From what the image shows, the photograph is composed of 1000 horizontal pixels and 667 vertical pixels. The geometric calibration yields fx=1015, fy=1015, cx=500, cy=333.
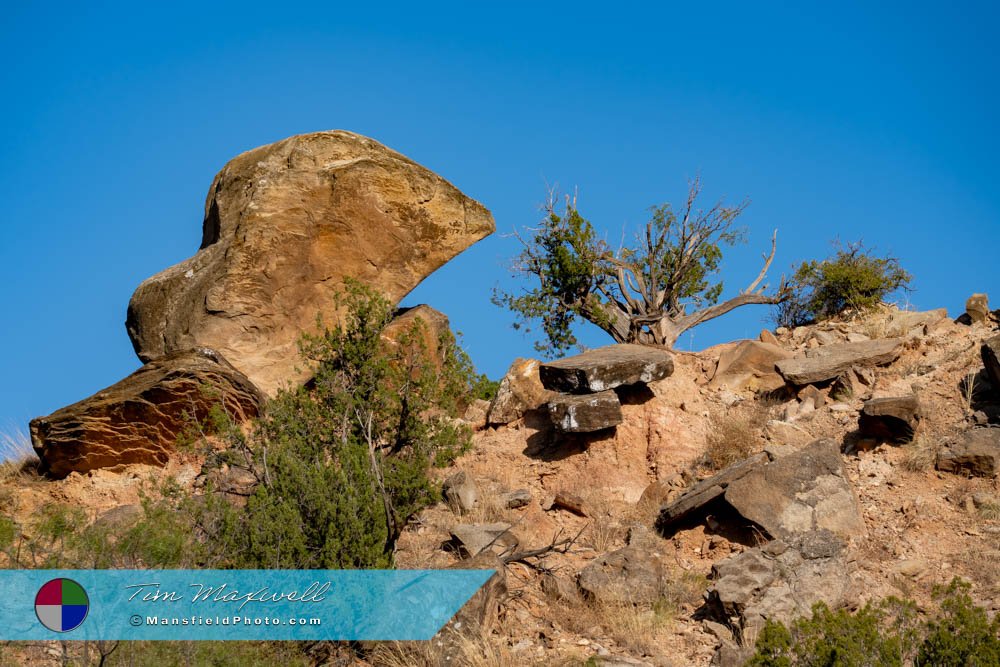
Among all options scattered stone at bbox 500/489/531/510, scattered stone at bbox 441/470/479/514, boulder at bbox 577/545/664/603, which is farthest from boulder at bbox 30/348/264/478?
boulder at bbox 577/545/664/603

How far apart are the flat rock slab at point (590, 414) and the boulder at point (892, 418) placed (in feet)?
9.84

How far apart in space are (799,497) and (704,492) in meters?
0.99

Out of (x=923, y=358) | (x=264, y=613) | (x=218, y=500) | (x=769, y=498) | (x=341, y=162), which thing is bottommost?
(x=264, y=613)

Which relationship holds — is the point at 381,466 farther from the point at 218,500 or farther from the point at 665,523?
the point at 665,523

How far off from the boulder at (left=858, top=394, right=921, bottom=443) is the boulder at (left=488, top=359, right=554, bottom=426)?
14.7 ft

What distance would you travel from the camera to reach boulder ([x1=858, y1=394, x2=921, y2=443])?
1173 cm

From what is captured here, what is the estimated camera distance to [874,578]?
9.75 meters

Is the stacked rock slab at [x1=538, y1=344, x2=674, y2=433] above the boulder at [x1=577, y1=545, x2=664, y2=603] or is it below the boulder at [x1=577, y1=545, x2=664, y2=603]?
above

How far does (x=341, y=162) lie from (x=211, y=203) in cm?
240

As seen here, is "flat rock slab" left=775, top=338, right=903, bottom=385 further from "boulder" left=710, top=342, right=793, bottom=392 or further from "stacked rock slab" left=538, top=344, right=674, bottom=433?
"stacked rock slab" left=538, top=344, right=674, bottom=433

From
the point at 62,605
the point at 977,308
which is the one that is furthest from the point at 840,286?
the point at 62,605

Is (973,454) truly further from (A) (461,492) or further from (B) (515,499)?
(A) (461,492)

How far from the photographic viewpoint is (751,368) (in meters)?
→ 14.8

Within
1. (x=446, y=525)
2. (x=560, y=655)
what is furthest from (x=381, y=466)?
(x=560, y=655)
